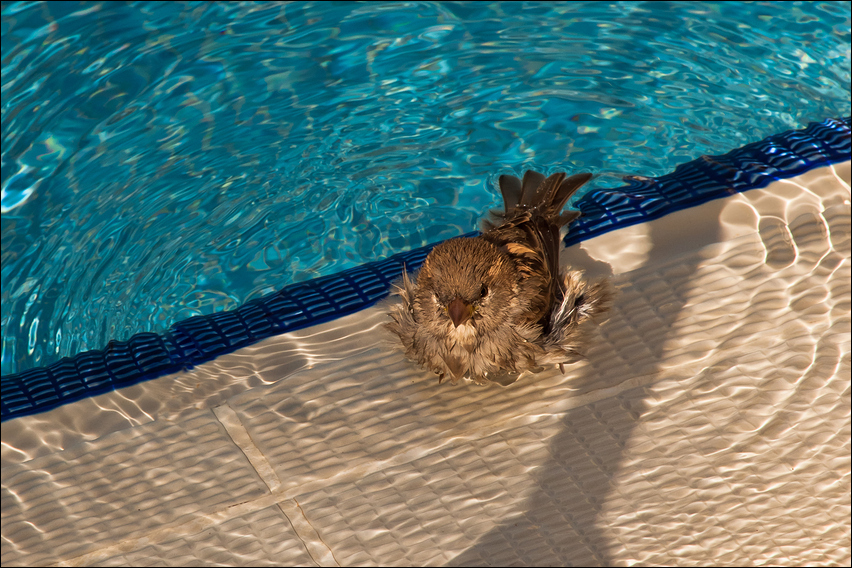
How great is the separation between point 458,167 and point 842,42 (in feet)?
9.55

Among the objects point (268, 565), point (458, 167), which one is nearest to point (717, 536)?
point (268, 565)

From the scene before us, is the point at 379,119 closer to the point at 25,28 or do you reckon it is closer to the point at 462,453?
the point at 462,453

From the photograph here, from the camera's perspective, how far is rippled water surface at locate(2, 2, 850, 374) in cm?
363

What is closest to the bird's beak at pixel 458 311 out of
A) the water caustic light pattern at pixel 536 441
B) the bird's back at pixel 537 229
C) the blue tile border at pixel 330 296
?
the bird's back at pixel 537 229

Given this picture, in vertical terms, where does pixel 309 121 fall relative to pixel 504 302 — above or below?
above

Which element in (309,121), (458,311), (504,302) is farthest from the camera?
(309,121)

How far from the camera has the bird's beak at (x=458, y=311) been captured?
2.21 m

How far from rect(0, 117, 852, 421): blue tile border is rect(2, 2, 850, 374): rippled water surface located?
609 millimetres

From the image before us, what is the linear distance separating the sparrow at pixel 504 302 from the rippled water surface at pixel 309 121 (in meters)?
1.09

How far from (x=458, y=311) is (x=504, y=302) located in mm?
248

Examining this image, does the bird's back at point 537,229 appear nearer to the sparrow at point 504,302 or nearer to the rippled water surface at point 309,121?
the sparrow at point 504,302

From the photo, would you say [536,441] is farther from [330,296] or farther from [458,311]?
[330,296]

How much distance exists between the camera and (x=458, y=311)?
2.21m

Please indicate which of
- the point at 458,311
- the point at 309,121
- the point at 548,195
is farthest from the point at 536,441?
the point at 309,121
